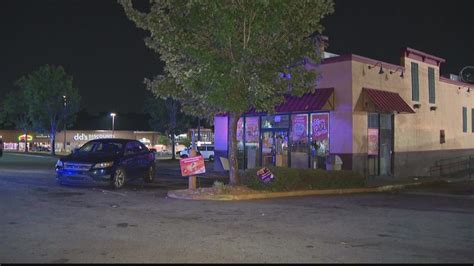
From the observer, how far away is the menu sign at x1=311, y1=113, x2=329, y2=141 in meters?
23.7

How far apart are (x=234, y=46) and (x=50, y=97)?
45291mm

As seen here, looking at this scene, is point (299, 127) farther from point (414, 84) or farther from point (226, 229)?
point (226, 229)

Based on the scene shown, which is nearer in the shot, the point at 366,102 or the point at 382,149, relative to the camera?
the point at 366,102

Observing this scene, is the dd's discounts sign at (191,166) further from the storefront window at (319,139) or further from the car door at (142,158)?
the storefront window at (319,139)

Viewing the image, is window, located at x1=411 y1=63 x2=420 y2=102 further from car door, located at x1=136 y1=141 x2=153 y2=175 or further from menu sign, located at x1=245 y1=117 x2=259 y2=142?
car door, located at x1=136 y1=141 x2=153 y2=175

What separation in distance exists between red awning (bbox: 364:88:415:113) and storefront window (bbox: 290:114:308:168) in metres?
3.15

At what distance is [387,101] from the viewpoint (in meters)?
24.0

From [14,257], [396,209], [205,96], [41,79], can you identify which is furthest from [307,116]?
[41,79]

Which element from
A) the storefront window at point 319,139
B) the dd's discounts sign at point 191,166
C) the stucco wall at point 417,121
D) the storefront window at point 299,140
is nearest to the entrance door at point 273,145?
the storefront window at point 299,140


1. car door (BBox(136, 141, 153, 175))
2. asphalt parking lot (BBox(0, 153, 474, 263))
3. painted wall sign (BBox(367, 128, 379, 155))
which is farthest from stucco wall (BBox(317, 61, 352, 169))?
car door (BBox(136, 141, 153, 175))

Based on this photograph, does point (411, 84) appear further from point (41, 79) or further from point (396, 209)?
point (41, 79)

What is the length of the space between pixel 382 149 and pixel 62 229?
1877 cm

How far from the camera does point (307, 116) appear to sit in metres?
24.4

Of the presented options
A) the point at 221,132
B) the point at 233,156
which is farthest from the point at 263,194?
the point at 221,132
